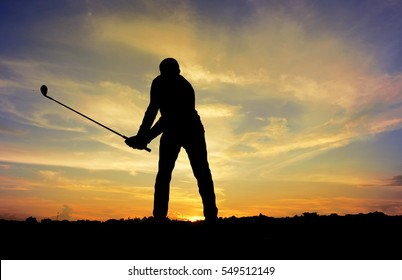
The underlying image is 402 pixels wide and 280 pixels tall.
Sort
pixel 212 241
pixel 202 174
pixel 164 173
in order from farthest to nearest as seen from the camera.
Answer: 1. pixel 202 174
2. pixel 164 173
3. pixel 212 241

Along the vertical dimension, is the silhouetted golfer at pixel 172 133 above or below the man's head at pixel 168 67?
below

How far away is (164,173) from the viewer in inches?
397

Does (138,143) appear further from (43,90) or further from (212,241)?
(43,90)

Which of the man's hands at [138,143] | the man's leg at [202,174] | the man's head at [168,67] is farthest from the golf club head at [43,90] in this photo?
the man's leg at [202,174]

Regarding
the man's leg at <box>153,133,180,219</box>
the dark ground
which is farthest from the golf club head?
the man's leg at <box>153,133,180,219</box>

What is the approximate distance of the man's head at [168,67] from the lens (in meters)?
10.3

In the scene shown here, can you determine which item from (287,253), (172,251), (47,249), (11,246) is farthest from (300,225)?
(11,246)

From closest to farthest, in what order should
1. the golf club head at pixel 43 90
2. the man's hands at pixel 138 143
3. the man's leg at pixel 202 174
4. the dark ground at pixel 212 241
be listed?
the dark ground at pixel 212 241 < the man's leg at pixel 202 174 < the man's hands at pixel 138 143 < the golf club head at pixel 43 90

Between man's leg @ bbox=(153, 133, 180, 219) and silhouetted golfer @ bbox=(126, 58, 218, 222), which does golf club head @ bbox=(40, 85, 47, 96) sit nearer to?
silhouetted golfer @ bbox=(126, 58, 218, 222)

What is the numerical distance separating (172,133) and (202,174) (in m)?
1.24

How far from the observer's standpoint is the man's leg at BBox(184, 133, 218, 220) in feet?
33.4

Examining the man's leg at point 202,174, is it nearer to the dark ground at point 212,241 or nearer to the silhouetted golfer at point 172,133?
the silhouetted golfer at point 172,133

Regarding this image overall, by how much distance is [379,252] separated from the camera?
6121 mm

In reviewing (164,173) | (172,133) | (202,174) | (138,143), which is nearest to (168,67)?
(172,133)
